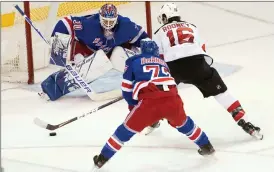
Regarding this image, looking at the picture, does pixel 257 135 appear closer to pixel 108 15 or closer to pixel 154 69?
pixel 154 69

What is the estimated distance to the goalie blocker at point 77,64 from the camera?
11.7 ft

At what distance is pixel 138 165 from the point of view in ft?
8.73

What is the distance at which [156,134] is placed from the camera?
3018 mm

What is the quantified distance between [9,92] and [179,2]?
2.19 metres

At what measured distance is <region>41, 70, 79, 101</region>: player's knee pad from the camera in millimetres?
3641

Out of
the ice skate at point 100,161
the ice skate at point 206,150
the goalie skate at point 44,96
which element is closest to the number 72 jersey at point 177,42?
the ice skate at point 206,150

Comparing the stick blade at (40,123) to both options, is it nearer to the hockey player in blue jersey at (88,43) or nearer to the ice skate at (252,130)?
the hockey player in blue jersey at (88,43)

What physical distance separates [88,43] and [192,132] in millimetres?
1132

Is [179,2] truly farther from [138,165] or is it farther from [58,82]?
[138,165]

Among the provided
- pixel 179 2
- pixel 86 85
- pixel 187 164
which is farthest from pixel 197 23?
pixel 187 164

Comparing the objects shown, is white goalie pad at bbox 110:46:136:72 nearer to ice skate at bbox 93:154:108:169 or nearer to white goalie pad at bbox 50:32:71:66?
white goalie pad at bbox 50:32:71:66

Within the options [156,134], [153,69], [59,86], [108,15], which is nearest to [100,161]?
[153,69]

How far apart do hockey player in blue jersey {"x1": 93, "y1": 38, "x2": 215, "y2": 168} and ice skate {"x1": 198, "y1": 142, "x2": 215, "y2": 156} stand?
134 millimetres

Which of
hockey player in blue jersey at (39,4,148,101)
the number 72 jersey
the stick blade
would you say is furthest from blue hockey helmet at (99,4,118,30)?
the stick blade
